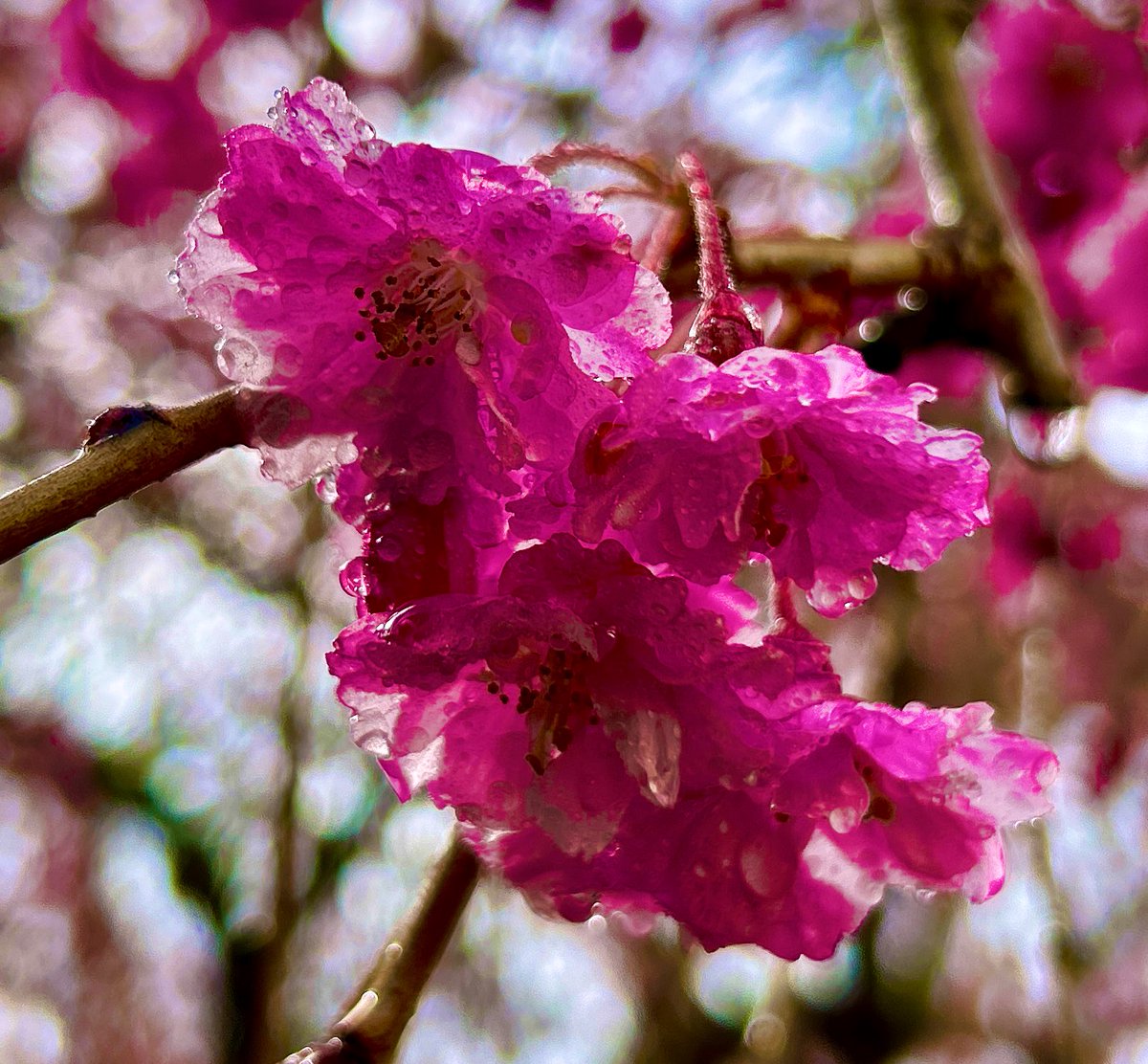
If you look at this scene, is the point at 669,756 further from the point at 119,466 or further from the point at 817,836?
the point at 119,466

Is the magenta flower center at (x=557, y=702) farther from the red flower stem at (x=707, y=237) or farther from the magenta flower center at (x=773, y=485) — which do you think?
the red flower stem at (x=707, y=237)

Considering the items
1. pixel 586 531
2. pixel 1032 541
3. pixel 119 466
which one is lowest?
pixel 1032 541

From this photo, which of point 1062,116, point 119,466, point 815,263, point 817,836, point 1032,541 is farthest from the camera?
point 1032,541

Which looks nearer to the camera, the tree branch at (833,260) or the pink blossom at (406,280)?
the pink blossom at (406,280)

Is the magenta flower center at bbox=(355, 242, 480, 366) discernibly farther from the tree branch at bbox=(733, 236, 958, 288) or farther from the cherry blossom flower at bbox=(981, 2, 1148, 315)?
the cherry blossom flower at bbox=(981, 2, 1148, 315)

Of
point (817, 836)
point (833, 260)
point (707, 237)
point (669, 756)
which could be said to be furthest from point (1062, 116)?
point (669, 756)

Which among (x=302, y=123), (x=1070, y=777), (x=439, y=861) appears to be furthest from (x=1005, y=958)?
(x=302, y=123)

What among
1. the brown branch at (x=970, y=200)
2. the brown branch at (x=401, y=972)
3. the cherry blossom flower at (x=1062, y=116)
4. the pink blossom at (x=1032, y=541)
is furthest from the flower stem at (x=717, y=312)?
the pink blossom at (x=1032, y=541)
